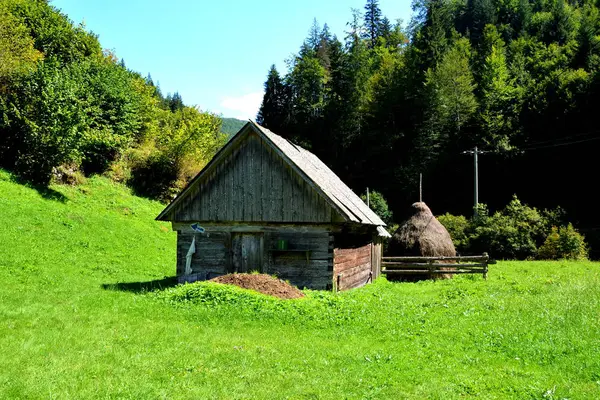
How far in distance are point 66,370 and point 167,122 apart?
4647 centimetres

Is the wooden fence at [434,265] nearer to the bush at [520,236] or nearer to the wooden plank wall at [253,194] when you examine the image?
the wooden plank wall at [253,194]

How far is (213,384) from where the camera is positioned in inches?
311

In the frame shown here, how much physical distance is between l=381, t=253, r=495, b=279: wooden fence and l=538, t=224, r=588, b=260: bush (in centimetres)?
1378

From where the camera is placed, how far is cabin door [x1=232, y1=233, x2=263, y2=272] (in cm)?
1880

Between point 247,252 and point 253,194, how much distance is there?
2405 mm

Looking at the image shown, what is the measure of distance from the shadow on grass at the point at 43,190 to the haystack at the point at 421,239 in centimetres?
2053

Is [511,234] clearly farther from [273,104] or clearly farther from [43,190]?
[273,104]

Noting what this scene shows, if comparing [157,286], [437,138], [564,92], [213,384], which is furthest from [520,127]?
[213,384]

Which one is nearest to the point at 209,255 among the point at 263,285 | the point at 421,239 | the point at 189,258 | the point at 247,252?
the point at 189,258

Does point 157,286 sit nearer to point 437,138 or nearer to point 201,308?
point 201,308

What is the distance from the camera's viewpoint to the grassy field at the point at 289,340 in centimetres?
780

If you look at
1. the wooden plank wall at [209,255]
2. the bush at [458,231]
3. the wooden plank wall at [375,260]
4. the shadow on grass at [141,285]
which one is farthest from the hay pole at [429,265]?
the bush at [458,231]

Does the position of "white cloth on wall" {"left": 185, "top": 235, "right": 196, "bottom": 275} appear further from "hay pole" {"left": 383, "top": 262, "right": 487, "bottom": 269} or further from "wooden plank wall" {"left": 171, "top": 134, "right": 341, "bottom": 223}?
"hay pole" {"left": 383, "top": 262, "right": 487, "bottom": 269}

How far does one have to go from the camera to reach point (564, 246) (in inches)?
1325
